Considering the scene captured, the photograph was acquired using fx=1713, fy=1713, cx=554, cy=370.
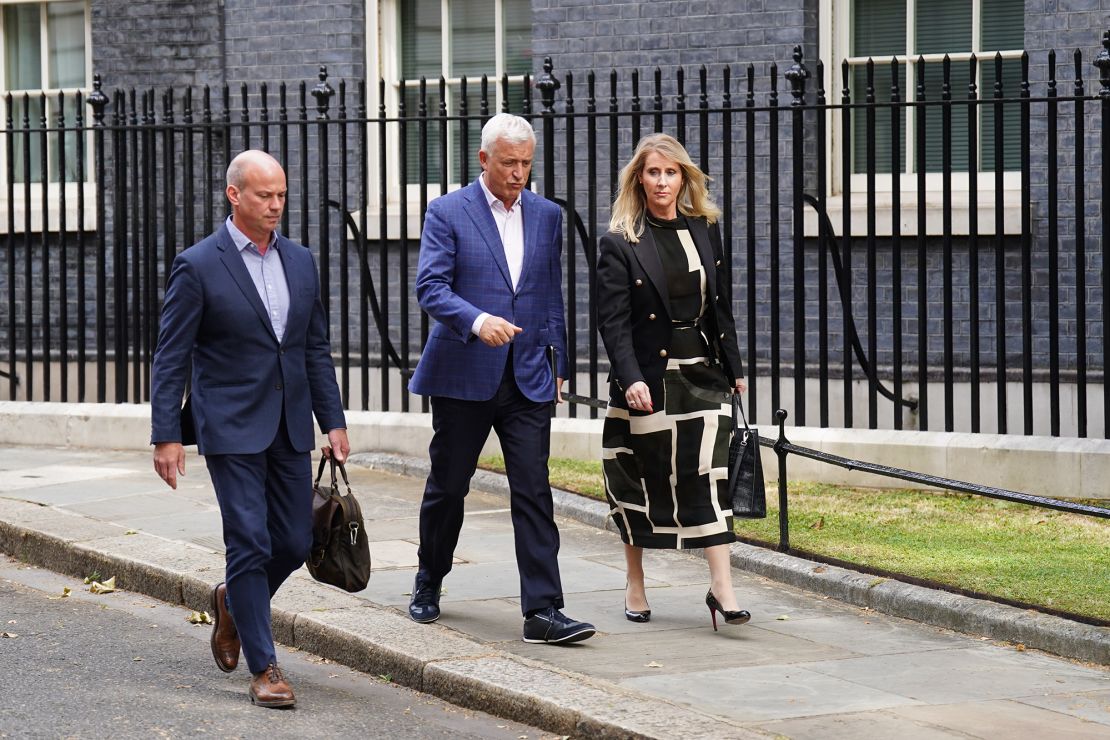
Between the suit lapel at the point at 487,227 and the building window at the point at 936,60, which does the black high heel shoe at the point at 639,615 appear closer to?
the suit lapel at the point at 487,227

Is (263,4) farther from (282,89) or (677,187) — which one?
(677,187)

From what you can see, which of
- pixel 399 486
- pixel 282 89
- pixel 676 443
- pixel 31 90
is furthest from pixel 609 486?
pixel 31 90

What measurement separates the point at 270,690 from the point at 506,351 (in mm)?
1480

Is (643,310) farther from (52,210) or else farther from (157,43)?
(52,210)

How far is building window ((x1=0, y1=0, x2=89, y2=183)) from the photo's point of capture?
13992 mm

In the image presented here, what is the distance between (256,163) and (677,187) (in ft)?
5.31

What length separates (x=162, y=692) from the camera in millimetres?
5676

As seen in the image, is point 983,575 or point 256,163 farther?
point 983,575

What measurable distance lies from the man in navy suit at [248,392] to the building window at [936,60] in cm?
602

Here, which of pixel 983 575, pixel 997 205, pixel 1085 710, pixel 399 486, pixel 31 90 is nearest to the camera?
pixel 1085 710

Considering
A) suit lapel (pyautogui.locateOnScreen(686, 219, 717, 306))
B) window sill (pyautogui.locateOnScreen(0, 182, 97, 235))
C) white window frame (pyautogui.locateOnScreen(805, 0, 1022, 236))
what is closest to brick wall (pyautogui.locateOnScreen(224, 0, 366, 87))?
window sill (pyautogui.locateOnScreen(0, 182, 97, 235))

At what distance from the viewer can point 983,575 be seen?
7.04 m

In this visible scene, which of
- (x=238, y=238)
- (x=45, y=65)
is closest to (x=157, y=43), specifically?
(x=45, y=65)

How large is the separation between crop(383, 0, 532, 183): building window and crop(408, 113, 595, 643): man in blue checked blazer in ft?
20.3
